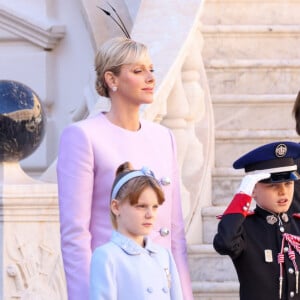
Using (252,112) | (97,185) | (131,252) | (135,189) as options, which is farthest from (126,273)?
(252,112)

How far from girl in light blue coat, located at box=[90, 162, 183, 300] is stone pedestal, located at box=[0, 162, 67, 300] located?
1.50m

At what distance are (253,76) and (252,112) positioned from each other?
11.1 inches

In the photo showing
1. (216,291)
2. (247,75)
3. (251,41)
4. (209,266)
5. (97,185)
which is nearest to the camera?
(97,185)

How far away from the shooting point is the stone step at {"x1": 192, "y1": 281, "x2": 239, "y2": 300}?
737 cm

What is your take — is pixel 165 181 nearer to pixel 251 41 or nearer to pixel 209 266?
pixel 209 266

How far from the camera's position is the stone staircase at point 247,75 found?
841cm

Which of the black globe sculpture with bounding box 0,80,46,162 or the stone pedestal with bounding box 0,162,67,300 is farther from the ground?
the black globe sculpture with bounding box 0,80,46,162

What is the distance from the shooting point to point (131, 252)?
15.9 feet

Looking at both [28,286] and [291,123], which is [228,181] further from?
[28,286]

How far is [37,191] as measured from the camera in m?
6.40

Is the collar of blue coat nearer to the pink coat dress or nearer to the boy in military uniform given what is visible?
the pink coat dress

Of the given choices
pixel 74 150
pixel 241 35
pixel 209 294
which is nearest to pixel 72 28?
pixel 241 35

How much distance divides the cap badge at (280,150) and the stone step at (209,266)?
202 centimetres

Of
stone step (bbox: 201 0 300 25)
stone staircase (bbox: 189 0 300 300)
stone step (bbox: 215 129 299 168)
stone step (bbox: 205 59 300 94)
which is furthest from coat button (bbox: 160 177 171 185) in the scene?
stone step (bbox: 201 0 300 25)
